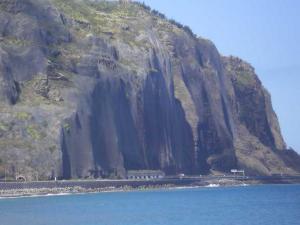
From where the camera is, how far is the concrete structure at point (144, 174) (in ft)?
530

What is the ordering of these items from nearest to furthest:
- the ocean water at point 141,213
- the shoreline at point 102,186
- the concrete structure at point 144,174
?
the ocean water at point 141,213 < the shoreline at point 102,186 < the concrete structure at point 144,174

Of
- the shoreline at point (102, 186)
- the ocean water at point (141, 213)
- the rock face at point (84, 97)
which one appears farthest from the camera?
the rock face at point (84, 97)

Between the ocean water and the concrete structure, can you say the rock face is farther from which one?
the ocean water

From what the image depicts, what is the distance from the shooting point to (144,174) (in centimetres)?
16512

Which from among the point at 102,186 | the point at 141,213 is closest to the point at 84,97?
the point at 102,186

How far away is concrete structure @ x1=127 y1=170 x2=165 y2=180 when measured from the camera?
161500 mm

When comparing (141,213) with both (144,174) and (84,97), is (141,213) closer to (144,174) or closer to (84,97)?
(84,97)

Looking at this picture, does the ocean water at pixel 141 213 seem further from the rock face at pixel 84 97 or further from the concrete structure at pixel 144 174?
the concrete structure at pixel 144 174

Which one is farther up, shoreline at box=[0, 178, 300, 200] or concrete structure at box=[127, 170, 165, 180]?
concrete structure at box=[127, 170, 165, 180]

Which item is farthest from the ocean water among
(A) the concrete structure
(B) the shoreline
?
(A) the concrete structure

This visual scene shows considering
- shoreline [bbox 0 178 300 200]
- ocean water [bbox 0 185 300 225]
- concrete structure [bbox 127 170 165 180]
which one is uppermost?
concrete structure [bbox 127 170 165 180]

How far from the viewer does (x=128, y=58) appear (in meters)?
178

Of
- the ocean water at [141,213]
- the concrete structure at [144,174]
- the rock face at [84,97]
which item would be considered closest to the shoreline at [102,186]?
the concrete structure at [144,174]

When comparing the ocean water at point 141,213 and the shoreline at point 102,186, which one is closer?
the ocean water at point 141,213
